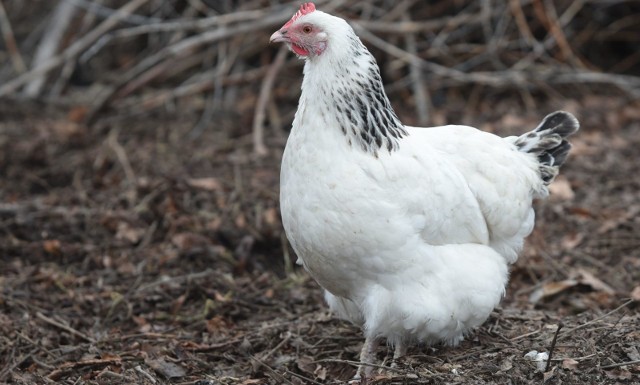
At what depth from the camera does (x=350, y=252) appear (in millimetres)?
3818

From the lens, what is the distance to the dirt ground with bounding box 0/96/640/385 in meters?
4.22

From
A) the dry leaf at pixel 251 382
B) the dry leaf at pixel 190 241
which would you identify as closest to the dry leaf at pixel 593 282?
the dry leaf at pixel 251 382

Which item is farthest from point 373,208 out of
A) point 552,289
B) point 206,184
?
point 206,184

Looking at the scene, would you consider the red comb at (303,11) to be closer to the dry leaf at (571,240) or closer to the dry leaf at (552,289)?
the dry leaf at (552,289)

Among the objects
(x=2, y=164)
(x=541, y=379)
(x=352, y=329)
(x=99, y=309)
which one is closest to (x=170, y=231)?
(x=99, y=309)

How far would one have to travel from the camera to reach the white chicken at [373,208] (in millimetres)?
3816

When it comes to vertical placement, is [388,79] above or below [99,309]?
above

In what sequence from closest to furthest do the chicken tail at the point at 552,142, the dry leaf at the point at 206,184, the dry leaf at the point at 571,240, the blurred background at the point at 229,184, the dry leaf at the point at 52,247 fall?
the blurred background at the point at 229,184 → the chicken tail at the point at 552,142 → the dry leaf at the point at 52,247 → the dry leaf at the point at 571,240 → the dry leaf at the point at 206,184

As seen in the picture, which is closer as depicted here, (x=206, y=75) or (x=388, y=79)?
(x=206, y=75)

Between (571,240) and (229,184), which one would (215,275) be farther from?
(571,240)

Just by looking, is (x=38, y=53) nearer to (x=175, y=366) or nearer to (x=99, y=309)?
(x=99, y=309)

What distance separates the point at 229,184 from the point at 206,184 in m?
0.20

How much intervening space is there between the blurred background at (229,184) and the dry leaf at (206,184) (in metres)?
0.05

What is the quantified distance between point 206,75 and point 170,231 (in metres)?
3.39
